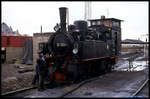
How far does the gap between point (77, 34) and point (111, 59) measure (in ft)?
19.2

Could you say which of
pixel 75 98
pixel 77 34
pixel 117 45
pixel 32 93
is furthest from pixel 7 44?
pixel 75 98

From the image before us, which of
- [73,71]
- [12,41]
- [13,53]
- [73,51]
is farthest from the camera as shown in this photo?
[12,41]

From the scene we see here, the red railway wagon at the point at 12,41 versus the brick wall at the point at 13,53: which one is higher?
the red railway wagon at the point at 12,41

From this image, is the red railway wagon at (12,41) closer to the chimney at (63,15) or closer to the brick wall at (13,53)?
the brick wall at (13,53)

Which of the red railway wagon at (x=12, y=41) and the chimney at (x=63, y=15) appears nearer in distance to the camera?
the chimney at (x=63, y=15)

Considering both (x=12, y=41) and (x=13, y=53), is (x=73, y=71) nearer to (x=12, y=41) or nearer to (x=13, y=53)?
(x=13, y=53)

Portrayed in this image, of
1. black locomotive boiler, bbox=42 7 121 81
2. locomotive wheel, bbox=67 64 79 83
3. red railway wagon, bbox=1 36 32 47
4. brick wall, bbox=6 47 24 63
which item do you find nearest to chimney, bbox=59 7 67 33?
black locomotive boiler, bbox=42 7 121 81

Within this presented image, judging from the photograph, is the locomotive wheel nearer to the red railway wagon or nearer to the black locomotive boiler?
the black locomotive boiler

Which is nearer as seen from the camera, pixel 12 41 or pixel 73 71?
pixel 73 71

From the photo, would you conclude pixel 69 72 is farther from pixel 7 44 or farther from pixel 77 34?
pixel 7 44

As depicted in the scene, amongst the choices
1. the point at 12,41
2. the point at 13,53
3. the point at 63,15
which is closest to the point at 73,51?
the point at 63,15

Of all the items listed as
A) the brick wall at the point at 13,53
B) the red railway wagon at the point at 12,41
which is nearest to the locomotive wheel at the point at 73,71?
the brick wall at the point at 13,53

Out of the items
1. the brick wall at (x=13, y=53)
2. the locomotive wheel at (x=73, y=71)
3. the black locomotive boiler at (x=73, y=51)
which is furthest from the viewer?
the brick wall at (x=13, y=53)

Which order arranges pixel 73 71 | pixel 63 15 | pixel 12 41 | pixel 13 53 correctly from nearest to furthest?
pixel 73 71, pixel 63 15, pixel 13 53, pixel 12 41
